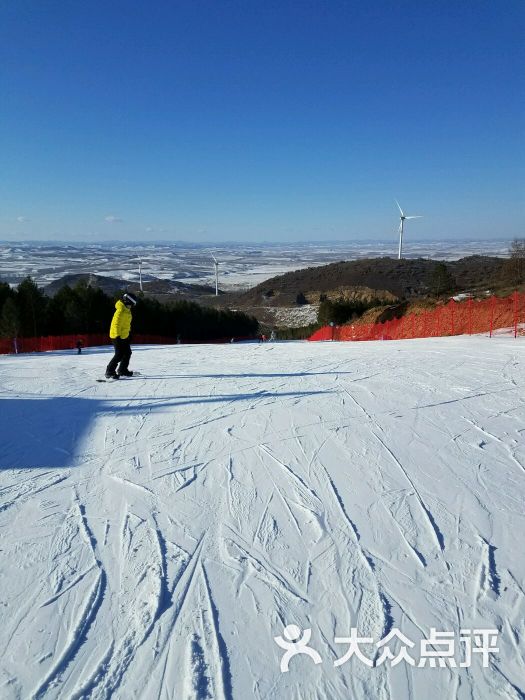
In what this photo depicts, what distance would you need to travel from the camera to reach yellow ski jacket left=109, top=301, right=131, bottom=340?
9258 mm

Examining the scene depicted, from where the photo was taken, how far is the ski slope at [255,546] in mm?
2408

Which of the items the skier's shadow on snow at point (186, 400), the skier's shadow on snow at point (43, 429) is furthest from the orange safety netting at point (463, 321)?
the skier's shadow on snow at point (43, 429)

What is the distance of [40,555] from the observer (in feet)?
10.8

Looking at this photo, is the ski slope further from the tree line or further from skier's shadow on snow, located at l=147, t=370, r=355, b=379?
the tree line

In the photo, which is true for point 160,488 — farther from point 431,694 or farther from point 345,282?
point 345,282

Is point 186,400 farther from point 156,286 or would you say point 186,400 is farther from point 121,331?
point 156,286

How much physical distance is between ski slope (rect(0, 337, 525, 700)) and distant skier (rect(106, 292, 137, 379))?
2652mm

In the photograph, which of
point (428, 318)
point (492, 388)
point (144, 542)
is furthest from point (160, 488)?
point (428, 318)

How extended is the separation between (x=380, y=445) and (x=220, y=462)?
1929mm

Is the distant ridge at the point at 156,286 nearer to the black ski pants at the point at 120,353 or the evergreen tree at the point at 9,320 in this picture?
the evergreen tree at the point at 9,320

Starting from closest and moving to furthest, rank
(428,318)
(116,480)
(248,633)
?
1. (248,633)
2. (116,480)
3. (428,318)

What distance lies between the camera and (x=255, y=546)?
3416mm

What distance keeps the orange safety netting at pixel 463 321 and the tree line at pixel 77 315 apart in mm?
32094

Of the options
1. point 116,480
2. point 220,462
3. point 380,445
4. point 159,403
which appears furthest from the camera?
point 159,403
